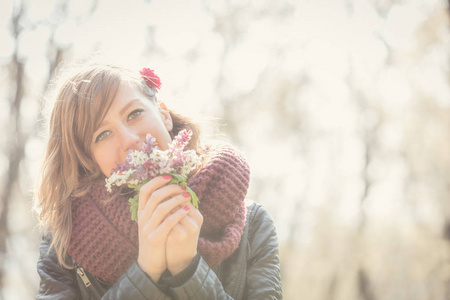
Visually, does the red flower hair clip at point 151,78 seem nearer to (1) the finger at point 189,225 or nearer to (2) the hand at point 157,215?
(2) the hand at point 157,215

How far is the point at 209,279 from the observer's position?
6.28 ft

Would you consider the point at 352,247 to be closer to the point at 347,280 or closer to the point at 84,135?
the point at 347,280

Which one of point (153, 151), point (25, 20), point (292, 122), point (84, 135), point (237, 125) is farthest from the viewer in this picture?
point (292, 122)

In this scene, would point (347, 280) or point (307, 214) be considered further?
point (307, 214)

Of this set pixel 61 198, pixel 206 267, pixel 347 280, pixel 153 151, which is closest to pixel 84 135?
pixel 61 198

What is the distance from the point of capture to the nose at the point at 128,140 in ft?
6.96

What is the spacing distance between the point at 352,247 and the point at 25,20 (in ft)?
34.9

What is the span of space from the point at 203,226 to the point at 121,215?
16.9 inches

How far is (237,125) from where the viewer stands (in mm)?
12617

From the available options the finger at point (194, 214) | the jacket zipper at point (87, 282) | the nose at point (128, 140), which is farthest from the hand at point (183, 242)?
the jacket zipper at point (87, 282)

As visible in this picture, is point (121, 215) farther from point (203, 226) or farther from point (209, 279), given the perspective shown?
point (209, 279)

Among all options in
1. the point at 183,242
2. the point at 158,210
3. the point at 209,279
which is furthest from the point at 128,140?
the point at 209,279

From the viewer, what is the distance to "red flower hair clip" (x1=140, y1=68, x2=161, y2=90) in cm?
254

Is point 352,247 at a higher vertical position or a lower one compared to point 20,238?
lower
